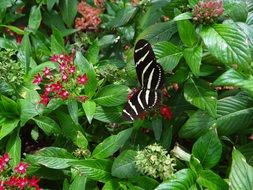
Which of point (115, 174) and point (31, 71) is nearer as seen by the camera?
point (115, 174)

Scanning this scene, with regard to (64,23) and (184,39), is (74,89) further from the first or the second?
(64,23)

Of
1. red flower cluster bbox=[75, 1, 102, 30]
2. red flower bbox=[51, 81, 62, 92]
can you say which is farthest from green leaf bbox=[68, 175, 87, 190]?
red flower cluster bbox=[75, 1, 102, 30]

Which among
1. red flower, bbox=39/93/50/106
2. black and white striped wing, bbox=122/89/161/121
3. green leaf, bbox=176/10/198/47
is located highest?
green leaf, bbox=176/10/198/47

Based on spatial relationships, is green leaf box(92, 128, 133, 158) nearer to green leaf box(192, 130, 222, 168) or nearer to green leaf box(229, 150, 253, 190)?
green leaf box(192, 130, 222, 168)

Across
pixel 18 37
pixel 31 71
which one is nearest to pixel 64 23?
pixel 18 37

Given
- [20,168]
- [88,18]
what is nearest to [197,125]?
[20,168]

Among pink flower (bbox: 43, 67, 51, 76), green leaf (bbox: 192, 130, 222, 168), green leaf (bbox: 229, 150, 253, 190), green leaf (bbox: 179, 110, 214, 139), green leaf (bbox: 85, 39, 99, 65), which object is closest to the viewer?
green leaf (bbox: 229, 150, 253, 190)

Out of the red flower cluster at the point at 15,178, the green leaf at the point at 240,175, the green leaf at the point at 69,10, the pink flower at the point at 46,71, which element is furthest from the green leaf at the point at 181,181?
the green leaf at the point at 69,10
